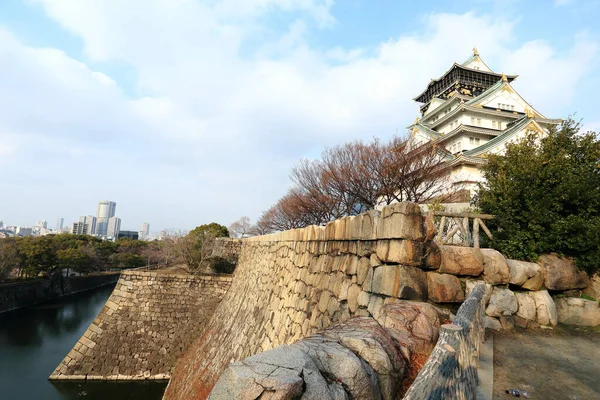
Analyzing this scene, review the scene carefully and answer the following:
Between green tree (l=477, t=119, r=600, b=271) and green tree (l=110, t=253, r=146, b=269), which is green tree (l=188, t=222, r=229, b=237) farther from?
green tree (l=477, t=119, r=600, b=271)

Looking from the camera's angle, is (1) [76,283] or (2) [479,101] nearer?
(2) [479,101]

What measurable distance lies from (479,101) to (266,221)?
20.4 metres

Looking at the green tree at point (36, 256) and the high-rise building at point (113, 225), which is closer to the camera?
the green tree at point (36, 256)

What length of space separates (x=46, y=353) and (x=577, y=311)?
70.3ft

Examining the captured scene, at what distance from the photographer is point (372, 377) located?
156 cm

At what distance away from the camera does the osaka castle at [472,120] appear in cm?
1766

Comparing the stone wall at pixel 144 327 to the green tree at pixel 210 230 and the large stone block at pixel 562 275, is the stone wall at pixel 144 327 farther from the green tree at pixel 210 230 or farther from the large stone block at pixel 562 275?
the large stone block at pixel 562 275

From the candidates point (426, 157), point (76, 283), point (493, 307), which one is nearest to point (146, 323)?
point (493, 307)

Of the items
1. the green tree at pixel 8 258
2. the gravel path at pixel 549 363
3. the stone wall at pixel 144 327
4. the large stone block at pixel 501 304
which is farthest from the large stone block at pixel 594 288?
the green tree at pixel 8 258

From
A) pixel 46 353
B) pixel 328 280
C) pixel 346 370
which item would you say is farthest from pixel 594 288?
pixel 46 353

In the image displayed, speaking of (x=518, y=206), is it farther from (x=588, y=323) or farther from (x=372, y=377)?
(x=372, y=377)

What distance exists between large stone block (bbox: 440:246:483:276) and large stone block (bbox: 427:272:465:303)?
0.17 meters

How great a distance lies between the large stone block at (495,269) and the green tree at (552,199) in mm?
1633

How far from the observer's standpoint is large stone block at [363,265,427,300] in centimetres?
285
